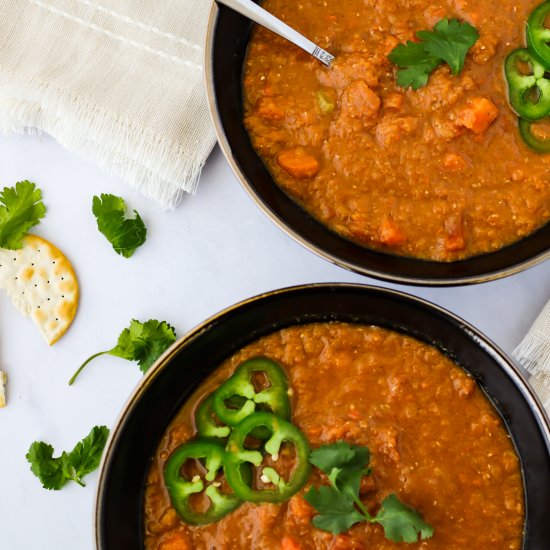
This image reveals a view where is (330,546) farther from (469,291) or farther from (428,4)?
(428,4)

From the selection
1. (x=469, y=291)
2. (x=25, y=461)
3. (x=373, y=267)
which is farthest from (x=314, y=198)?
(x=25, y=461)

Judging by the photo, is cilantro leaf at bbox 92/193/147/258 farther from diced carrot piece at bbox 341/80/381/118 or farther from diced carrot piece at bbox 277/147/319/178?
diced carrot piece at bbox 341/80/381/118

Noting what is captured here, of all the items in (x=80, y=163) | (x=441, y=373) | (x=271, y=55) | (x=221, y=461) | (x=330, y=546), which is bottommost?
(x=330, y=546)

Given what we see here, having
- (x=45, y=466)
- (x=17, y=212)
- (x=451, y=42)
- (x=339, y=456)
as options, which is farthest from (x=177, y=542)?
(x=451, y=42)

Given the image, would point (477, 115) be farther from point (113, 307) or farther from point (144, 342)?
point (113, 307)

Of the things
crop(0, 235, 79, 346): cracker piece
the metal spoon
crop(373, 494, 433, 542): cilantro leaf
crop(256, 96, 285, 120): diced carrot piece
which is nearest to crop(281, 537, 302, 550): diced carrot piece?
crop(373, 494, 433, 542): cilantro leaf

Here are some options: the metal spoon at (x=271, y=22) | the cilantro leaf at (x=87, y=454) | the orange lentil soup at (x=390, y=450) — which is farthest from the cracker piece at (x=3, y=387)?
the metal spoon at (x=271, y=22)
